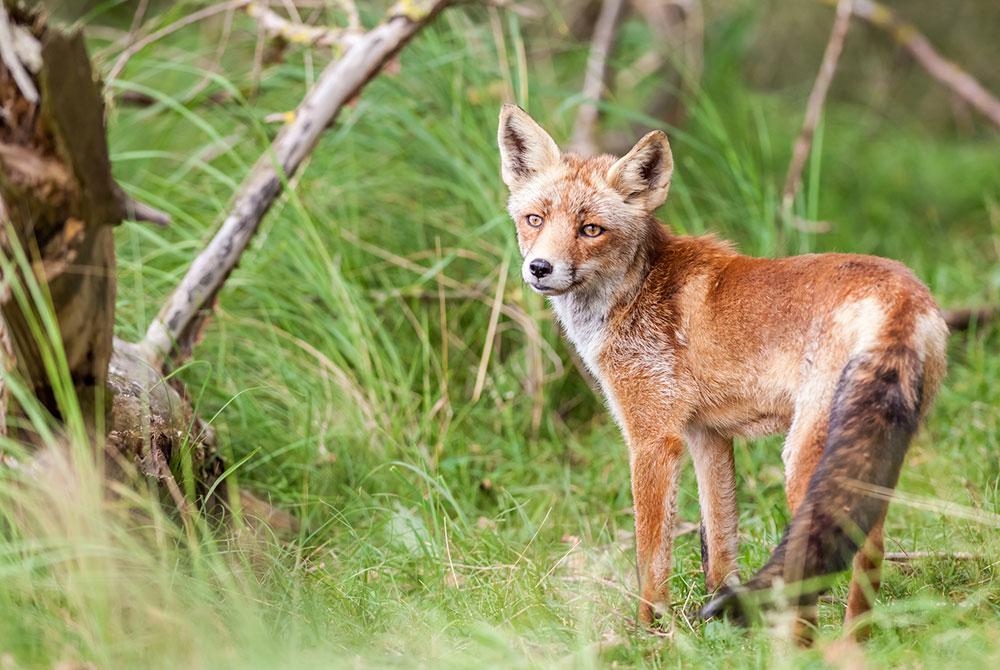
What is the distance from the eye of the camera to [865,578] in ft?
10.8

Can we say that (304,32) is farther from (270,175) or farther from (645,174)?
(645,174)

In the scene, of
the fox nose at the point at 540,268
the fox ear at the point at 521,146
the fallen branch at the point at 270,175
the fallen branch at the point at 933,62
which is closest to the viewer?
Result: the fox nose at the point at 540,268

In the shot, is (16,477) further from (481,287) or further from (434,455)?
(481,287)

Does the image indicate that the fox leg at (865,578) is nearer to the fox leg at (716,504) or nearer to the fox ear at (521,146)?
the fox leg at (716,504)

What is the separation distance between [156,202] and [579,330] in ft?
9.20

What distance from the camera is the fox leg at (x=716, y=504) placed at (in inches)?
160

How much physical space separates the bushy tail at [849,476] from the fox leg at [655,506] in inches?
30.0

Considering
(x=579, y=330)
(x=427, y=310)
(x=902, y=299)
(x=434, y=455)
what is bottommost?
(x=434, y=455)

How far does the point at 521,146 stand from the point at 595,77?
2.78 metres

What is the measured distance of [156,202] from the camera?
588 centimetres

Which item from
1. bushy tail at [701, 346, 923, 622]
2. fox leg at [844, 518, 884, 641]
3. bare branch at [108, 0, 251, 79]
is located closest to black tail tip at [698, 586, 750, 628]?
bushy tail at [701, 346, 923, 622]

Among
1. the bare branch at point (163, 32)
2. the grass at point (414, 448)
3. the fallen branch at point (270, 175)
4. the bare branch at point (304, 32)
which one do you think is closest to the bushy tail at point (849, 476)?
the grass at point (414, 448)

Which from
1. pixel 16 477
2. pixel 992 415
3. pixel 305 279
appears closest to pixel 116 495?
pixel 16 477

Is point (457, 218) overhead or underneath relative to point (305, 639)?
overhead
